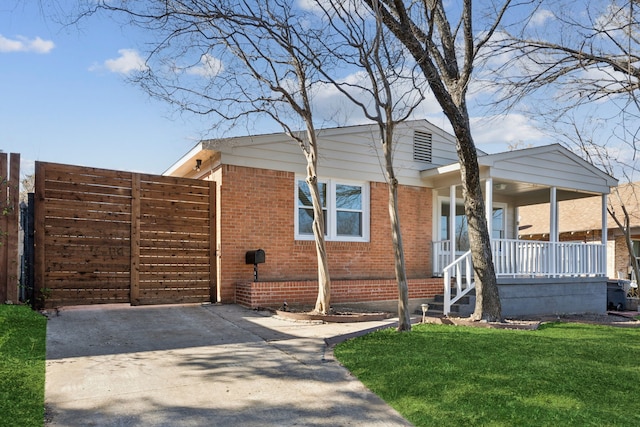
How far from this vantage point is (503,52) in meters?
6.75

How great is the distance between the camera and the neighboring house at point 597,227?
64.5 ft

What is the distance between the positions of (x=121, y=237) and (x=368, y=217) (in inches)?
219

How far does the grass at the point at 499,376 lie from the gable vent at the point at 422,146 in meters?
6.44

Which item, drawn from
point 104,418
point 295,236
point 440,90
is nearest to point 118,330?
point 104,418

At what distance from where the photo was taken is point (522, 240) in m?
11.9

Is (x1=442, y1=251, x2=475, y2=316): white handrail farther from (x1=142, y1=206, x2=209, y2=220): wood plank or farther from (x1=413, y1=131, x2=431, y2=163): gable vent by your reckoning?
(x1=142, y1=206, x2=209, y2=220): wood plank

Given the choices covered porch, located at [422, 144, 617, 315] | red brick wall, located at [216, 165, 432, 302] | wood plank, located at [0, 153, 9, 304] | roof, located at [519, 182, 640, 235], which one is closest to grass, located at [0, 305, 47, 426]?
wood plank, located at [0, 153, 9, 304]

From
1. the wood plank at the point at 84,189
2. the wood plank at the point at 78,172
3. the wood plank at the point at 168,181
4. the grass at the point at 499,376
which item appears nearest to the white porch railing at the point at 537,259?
the grass at the point at 499,376

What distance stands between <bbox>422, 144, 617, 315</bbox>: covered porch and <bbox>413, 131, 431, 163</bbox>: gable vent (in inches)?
23.0

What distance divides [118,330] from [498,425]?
520 centimetres

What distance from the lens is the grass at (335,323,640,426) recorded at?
3.82 m

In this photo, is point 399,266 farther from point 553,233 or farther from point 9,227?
point 553,233

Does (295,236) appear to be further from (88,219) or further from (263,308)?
(88,219)

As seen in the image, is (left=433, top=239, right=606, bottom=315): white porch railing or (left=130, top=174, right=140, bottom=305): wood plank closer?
(left=130, top=174, right=140, bottom=305): wood plank
